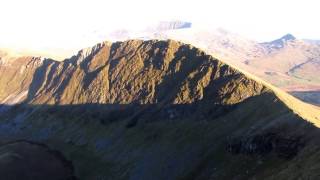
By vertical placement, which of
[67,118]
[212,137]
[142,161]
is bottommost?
[67,118]

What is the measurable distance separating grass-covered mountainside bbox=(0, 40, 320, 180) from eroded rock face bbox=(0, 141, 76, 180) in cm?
293

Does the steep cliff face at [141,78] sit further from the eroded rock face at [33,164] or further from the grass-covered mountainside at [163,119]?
the eroded rock face at [33,164]

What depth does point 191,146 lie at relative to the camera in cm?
9619

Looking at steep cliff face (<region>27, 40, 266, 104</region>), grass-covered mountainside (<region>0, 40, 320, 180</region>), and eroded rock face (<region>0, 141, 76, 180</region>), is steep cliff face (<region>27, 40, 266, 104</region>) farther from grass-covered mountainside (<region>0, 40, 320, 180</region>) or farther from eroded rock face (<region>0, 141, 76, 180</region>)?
eroded rock face (<region>0, 141, 76, 180</region>)

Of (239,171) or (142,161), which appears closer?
(239,171)

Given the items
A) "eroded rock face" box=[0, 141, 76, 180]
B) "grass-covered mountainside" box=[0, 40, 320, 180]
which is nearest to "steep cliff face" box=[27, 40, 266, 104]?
"grass-covered mountainside" box=[0, 40, 320, 180]

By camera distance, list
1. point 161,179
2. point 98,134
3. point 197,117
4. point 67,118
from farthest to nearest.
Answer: point 67,118 < point 98,134 < point 197,117 < point 161,179

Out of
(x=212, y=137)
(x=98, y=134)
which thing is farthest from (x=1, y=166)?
(x=212, y=137)

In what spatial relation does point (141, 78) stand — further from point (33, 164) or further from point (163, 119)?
point (33, 164)

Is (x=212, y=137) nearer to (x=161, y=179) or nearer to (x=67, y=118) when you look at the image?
(x=161, y=179)

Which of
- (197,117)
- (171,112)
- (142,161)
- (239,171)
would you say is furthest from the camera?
(171,112)

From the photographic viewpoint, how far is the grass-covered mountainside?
7800cm

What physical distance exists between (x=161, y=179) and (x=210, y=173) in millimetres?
12696

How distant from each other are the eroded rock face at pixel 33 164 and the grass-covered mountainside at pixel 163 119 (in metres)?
2.93
